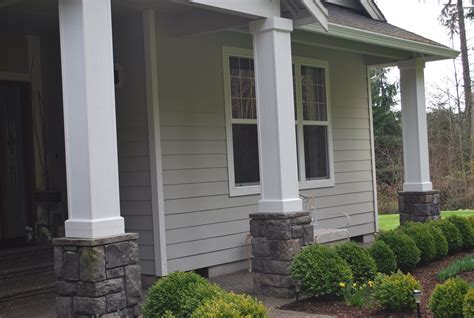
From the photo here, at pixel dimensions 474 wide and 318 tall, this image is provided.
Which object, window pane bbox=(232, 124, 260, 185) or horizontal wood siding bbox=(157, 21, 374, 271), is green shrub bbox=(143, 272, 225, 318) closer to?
horizontal wood siding bbox=(157, 21, 374, 271)

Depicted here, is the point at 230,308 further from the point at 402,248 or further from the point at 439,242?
the point at 439,242

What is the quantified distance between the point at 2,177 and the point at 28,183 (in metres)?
0.35

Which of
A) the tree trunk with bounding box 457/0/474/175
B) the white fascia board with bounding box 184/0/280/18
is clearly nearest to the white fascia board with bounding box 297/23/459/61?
the white fascia board with bounding box 184/0/280/18

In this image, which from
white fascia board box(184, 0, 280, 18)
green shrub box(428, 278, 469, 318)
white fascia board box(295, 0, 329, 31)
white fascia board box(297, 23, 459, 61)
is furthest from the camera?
white fascia board box(297, 23, 459, 61)

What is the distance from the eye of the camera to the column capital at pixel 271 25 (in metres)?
6.41

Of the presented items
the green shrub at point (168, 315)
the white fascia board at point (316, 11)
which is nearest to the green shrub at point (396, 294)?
the green shrub at point (168, 315)

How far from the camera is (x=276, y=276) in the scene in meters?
6.26

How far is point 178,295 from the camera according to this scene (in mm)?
4730

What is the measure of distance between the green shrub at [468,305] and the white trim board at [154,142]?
3470mm

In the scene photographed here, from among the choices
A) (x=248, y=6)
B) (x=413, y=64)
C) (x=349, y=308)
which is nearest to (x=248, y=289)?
(x=349, y=308)

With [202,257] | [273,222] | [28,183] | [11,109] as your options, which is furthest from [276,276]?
[11,109]

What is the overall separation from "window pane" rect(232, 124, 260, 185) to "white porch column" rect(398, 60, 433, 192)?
9.98 feet

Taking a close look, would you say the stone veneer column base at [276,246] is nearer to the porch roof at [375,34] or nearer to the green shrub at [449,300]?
the green shrub at [449,300]

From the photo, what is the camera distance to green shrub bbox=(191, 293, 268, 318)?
4.12 meters
